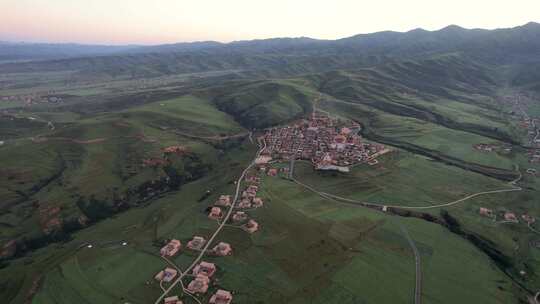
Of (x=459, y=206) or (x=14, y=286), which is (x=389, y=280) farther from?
(x=14, y=286)

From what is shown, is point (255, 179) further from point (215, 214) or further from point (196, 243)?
point (196, 243)

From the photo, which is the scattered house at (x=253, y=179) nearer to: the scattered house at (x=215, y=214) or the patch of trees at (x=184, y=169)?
the scattered house at (x=215, y=214)

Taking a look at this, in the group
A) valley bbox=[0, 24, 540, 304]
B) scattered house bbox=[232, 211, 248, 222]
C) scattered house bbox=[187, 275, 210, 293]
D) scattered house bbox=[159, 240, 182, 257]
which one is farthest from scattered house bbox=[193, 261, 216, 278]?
scattered house bbox=[232, 211, 248, 222]

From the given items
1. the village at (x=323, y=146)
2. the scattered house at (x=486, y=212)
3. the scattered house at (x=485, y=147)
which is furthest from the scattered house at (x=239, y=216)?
the scattered house at (x=485, y=147)

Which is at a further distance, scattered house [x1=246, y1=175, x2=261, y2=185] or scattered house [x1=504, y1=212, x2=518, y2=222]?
scattered house [x1=246, y1=175, x2=261, y2=185]

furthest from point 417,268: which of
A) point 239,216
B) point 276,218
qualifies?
point 239,216

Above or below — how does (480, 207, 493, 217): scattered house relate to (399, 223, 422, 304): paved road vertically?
→ above

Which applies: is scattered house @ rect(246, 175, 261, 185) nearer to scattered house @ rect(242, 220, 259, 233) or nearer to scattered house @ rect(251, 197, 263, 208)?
scattered house @ rect(251, 197, 263, 208)

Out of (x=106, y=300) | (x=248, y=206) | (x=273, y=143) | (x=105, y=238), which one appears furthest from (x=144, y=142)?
(x=106, y=300)
